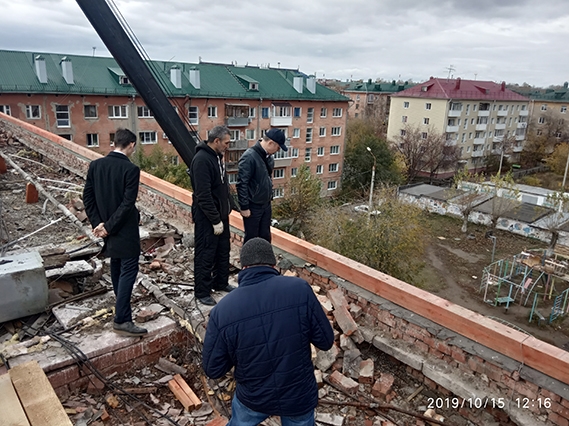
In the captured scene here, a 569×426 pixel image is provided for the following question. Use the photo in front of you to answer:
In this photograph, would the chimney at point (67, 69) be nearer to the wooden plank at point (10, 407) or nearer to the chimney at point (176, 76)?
the chimney at point (176, 76)

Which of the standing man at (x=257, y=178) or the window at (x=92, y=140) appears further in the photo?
the window at (x=92, y=140)

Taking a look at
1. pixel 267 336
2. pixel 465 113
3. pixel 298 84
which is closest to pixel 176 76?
pixel 298 84

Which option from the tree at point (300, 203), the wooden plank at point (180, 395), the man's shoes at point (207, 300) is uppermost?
the man's shoes at point (207, 300)

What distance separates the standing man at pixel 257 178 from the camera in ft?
13.9

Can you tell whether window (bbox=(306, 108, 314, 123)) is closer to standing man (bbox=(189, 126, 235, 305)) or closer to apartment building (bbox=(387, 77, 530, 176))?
apartment building (bbox=(387, 77, 530, 176))

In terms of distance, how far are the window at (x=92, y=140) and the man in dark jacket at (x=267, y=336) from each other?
2813cm

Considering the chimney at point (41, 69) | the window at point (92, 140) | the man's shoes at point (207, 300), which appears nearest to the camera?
the man's shoes at point (207, 300)

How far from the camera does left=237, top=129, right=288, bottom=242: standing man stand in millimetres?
4238

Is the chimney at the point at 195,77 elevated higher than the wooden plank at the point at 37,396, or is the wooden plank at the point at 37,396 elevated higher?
the chimney at the point at 195,77

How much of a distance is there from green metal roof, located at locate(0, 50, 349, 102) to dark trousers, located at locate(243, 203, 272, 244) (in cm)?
2081

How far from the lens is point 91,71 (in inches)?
1059

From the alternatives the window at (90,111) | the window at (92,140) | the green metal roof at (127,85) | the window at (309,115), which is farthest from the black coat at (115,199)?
the window at (309,115)

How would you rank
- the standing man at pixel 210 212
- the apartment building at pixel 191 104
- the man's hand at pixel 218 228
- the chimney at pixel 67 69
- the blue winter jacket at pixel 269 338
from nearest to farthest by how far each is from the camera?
the blue winter jacket at pixel 269 338 → the standing man at pixel 210 212 → the man's hand at pixel 218 228 → the apartment building at pixel 191 104 → the chimney at pixel 67 69

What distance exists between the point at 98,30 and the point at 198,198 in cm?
350
